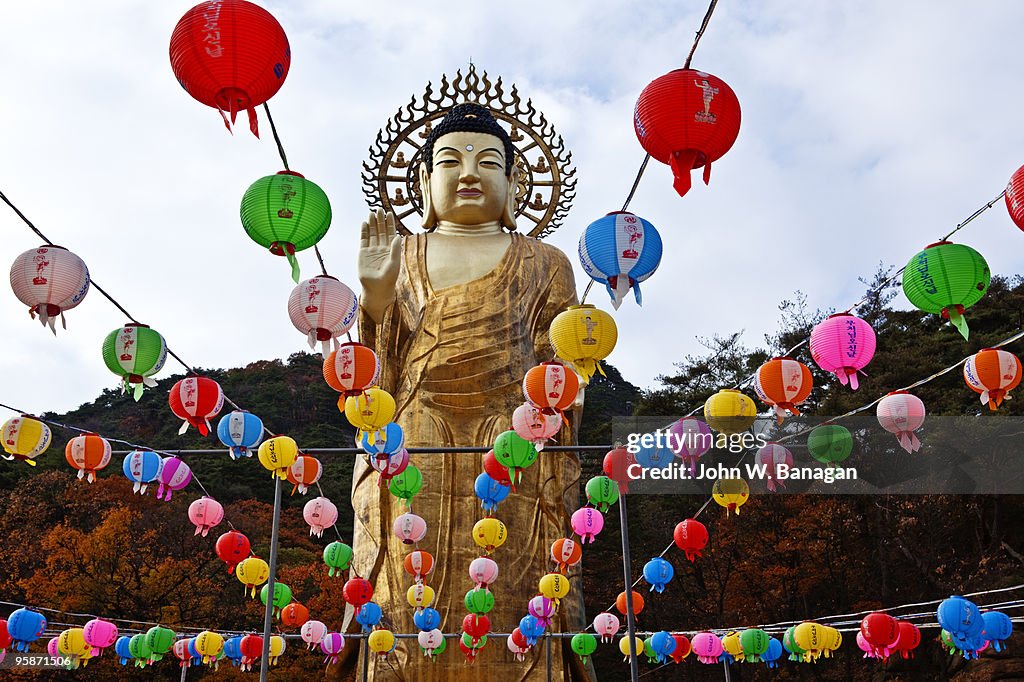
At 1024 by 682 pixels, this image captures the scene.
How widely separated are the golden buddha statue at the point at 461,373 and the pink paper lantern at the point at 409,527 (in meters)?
0.31

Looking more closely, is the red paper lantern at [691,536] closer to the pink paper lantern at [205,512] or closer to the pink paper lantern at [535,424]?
the pink paper lantern at [535,424]

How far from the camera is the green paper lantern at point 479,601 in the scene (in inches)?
265

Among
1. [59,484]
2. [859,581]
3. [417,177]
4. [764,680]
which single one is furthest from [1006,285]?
[59,484]

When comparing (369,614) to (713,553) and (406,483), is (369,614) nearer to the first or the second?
(406,483)

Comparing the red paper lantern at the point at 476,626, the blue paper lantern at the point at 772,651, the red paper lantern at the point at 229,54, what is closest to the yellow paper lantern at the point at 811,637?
the blue paper lantern at the point at 772,651

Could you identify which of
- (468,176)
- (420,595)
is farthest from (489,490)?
(468,176)

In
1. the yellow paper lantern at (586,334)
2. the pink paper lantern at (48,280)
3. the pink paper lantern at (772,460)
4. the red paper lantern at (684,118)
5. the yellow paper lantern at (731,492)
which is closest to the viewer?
the red paper lantern at (684,118)

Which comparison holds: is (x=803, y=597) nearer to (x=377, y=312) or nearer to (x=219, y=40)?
(x=377, y=312)

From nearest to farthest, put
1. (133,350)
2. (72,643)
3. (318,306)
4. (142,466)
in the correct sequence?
(318,306) < (133,350) < (142,466) < (72,643)

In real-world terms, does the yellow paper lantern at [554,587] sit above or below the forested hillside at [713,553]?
below

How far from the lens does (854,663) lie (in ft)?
51.6

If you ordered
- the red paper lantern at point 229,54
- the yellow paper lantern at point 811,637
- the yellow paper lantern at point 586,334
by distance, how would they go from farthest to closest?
the yellow paper lantern at point 811,637 → the yellow paper lantern at point 586,334 → the red paper lantern at point 229,54

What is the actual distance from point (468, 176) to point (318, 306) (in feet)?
9.87

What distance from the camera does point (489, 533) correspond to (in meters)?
6.86
